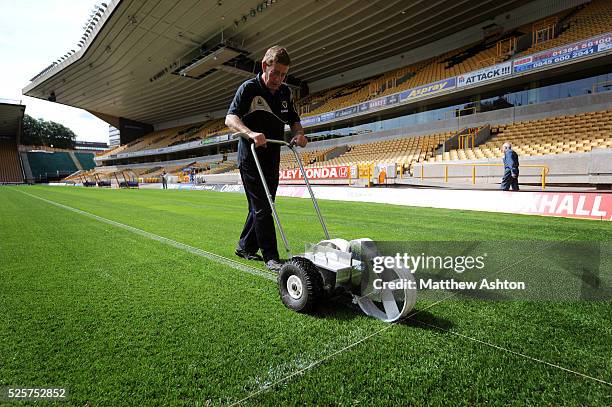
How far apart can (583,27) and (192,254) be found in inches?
808

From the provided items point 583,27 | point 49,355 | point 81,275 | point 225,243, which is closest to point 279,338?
point 49,355

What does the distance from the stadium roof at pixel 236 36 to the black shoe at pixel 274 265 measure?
21.3 meters

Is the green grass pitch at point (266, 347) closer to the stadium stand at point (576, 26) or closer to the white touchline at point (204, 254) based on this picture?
the white touchline at point (204, 254)

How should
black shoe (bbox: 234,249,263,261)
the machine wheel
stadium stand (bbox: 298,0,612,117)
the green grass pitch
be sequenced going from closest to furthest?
1. the green grass pitch
2. the machine wheel
3. black shoe (bbox: 234,249,263,261)
4. stadium stand (bbox: 298,0,612,117)

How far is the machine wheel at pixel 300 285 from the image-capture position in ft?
5.93

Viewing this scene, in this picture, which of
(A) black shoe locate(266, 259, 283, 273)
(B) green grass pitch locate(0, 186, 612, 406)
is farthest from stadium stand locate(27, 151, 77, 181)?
(A) black shoe locate(266, 259, 283, 273)

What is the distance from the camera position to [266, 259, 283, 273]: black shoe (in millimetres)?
2598

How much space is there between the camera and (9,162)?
6012cm

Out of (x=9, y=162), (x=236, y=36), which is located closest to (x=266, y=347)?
(x=236, y=36)

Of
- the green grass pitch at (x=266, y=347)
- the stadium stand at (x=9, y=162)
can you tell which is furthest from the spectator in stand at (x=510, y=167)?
the stadium stand at (x=9, y=162)

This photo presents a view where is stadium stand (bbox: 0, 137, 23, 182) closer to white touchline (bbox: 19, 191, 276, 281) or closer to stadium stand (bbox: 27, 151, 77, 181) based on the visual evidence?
stadium stand (bbox: 27, 151, 77, 181)

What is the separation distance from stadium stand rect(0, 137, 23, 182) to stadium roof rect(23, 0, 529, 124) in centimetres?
3172

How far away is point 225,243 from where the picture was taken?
397 cm

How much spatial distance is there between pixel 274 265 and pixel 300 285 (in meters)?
0.77
